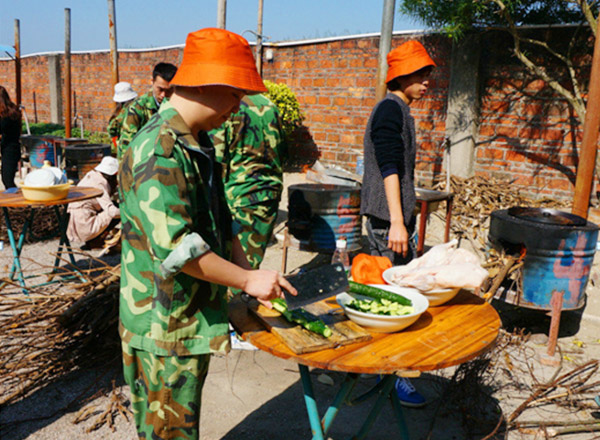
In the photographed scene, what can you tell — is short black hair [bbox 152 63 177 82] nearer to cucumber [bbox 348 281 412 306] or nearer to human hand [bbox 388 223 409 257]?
human hand [bbox 388 223 409 257]

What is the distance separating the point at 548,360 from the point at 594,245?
0.99 metres

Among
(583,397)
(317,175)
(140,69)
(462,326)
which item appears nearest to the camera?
(462,326)

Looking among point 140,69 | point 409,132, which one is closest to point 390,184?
point 409,132

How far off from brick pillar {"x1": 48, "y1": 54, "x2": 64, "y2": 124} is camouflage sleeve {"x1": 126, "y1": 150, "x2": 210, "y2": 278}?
Result: 19.3 meters

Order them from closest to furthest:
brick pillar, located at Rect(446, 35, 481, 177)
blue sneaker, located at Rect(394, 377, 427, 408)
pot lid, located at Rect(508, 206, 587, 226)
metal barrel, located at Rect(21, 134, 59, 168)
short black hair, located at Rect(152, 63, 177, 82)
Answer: blue sneaker, located at Rect(394, 377, 427, 408)
pot lid, located at Rect(508, 206, 587, 226)
short black hair, located at Rect(152, 63, 177, 82)
brick pillar, located at Rect(446, 35, 481, 177)
metal barrel, located at Rect(21, 134, 59, 168)

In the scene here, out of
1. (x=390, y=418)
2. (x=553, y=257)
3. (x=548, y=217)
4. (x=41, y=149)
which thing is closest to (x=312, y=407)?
(x=390, y=418)

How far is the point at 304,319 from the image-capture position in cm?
205

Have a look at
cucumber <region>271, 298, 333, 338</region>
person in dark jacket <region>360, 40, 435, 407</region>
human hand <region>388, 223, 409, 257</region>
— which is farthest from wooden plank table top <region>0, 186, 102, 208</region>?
cucumber <region>271, 298, 333, 338</region>

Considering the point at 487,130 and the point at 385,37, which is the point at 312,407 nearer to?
the point at 487,130

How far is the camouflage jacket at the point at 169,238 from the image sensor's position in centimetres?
166

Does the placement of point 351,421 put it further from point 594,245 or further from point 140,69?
point 140,69

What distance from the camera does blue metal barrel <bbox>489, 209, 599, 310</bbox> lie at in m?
4.12

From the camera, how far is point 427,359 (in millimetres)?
1808

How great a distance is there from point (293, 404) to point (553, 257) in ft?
7.71
